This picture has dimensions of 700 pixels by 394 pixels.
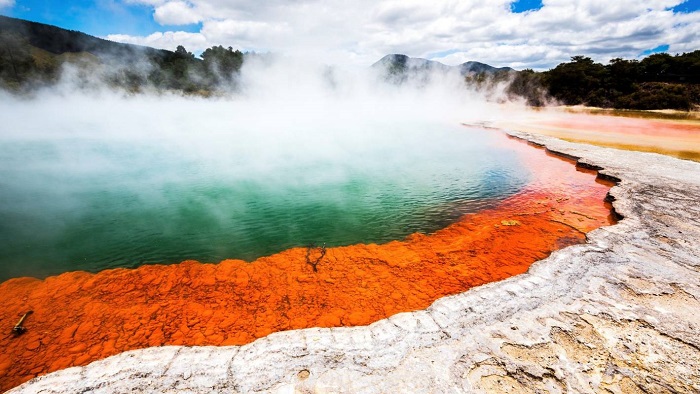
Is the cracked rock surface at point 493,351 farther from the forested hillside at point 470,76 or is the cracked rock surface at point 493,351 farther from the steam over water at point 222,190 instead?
the forested hillside at point 470,76

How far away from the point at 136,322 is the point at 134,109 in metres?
28.0

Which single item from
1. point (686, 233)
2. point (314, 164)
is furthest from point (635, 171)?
point (314, 164)

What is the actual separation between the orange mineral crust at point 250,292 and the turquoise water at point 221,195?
46 cm

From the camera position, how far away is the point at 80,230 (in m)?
5.63

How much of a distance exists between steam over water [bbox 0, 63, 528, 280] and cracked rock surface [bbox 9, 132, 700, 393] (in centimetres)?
233

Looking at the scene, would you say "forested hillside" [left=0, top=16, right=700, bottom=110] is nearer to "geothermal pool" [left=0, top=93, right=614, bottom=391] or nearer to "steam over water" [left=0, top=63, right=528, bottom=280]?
"steam over water" [left=0, top=63, right=528, bottom=280]

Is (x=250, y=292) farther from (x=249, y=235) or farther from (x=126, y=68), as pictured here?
(x=126, y=68)

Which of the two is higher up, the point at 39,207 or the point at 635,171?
the point at 635,171

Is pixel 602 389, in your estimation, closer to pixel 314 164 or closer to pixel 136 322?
pixel 136 322

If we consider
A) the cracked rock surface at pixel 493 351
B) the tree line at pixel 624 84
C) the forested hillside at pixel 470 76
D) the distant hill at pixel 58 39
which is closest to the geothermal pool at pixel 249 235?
the cracked rock surface at pixel 493 351

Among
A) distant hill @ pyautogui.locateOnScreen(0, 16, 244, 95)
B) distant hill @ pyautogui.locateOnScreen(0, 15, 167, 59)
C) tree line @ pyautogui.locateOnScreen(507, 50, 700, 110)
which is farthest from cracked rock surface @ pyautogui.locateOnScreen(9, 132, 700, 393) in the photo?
distant hill @ pyautogui.locateOnScreen(0, 15, 167, 59)

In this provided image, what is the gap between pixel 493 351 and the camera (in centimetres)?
257

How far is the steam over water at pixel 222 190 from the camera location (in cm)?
522

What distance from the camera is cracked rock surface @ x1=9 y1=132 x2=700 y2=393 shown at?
2318mm
